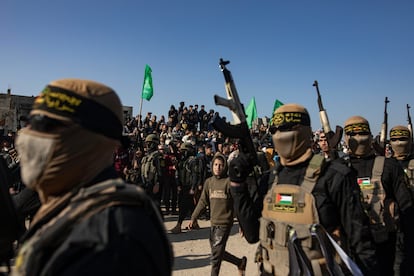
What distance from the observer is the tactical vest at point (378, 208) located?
3.76 m

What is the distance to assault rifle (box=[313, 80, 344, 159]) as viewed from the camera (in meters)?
4.69

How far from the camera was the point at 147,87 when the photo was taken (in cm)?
1630

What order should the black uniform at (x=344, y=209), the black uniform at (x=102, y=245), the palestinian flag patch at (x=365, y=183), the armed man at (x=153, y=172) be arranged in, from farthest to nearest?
1. the armed man at (x=153, y=172)
2. the palestinian flag patch at (x=365, y=183)
3. the black uniform at (x=344, y=209)
4. the black uniform at (x=102, y=245)

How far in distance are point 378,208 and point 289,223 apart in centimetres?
177

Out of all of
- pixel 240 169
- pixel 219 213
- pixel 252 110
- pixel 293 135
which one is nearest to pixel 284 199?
pixel 240 169

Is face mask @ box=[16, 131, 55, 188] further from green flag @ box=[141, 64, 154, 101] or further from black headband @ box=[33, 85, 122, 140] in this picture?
green flag @ box=[141, 64, 154, 101]

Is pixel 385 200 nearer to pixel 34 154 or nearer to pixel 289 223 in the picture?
pixel 289 223

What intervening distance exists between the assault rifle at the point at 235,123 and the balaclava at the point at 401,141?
3476 mm

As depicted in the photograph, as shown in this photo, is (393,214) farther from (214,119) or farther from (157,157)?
(157,157)

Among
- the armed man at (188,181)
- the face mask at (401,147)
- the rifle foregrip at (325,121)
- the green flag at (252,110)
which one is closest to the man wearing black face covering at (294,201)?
the rifle foregrip at (325,121)

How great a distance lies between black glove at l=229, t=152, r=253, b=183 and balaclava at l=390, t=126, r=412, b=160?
363 centimetres

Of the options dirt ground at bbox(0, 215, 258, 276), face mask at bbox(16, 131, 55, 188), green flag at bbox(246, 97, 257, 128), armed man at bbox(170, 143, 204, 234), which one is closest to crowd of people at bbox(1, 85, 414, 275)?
face mask at bbox(16, 131, 55, 188)

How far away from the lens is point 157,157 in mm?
9289

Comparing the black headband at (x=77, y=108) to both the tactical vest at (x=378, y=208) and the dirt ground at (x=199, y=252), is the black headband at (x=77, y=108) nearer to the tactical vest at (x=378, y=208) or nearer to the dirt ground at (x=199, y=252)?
the tactical vest at (x=378, y=208)
